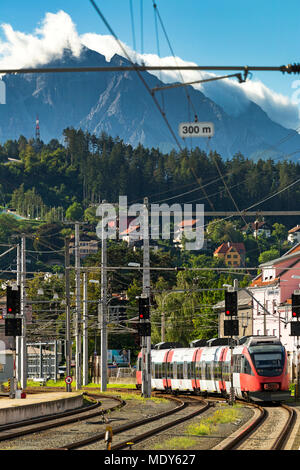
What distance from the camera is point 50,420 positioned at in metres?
36.9

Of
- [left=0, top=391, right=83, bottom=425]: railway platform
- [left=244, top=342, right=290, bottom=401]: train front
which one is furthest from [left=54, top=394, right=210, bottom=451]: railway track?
[left=0, top=391, right=83, bottom=425]: railway platform

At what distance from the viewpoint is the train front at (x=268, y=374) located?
45812 millimetres

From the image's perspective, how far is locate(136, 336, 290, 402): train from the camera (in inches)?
1811

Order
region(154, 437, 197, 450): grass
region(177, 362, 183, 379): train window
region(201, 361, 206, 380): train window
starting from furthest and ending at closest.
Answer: region(177, 362, 183, 379): train window
region(201, 361, 206, 380): train window
region(154, 437, 197, 450): grass

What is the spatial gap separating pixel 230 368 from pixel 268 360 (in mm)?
3497

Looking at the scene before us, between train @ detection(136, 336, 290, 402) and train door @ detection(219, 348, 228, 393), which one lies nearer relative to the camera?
train @ detection(136, 336, 290, 402)

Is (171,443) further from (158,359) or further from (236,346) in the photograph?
(158,359)

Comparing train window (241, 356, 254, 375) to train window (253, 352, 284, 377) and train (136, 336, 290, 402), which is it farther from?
train window (253, 352, 284, 377)

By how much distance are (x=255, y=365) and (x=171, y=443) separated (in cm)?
2140

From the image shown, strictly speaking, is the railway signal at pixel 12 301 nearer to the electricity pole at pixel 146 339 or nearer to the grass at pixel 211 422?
the grass at pixel 211 422

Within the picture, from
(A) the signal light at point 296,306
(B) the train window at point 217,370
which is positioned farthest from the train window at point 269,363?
(B) the train window at point 217,370

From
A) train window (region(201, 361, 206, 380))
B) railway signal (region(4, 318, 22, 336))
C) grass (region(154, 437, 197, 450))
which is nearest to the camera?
grass (region(154, 437, 197, 450))

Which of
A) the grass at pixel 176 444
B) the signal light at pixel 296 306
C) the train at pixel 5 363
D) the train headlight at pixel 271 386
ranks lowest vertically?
the train at pixel 5 363
